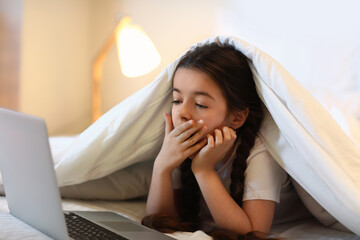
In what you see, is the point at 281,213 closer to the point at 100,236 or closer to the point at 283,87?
the point at 283,87

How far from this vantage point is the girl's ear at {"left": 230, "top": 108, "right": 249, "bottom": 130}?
0.98 meters

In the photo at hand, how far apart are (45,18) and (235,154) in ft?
5.48

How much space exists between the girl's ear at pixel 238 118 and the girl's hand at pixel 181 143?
96 millimetres

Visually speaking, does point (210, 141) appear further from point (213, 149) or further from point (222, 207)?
point (222, 207)

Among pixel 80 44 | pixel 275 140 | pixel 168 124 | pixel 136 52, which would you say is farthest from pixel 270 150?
pixel 80 44

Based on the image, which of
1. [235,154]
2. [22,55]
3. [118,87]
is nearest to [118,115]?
[235,154]

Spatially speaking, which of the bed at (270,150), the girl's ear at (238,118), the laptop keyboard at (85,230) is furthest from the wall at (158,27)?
the laptop keyboard at (85,230)

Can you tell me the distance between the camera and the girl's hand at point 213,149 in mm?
889

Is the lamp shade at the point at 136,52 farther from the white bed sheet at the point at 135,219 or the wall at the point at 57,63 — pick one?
the white bed sheet at the point at 135,219

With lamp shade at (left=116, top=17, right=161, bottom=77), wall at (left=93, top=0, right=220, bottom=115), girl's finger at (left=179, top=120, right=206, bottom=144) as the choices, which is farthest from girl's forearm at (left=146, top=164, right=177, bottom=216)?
wall at (left=93, top=0, right=220, bottom=115)

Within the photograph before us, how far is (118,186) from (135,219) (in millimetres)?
156

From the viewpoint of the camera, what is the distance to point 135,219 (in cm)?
95

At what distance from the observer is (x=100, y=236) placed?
2.23 feet

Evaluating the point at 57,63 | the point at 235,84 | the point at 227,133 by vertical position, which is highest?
the point at 57,63
